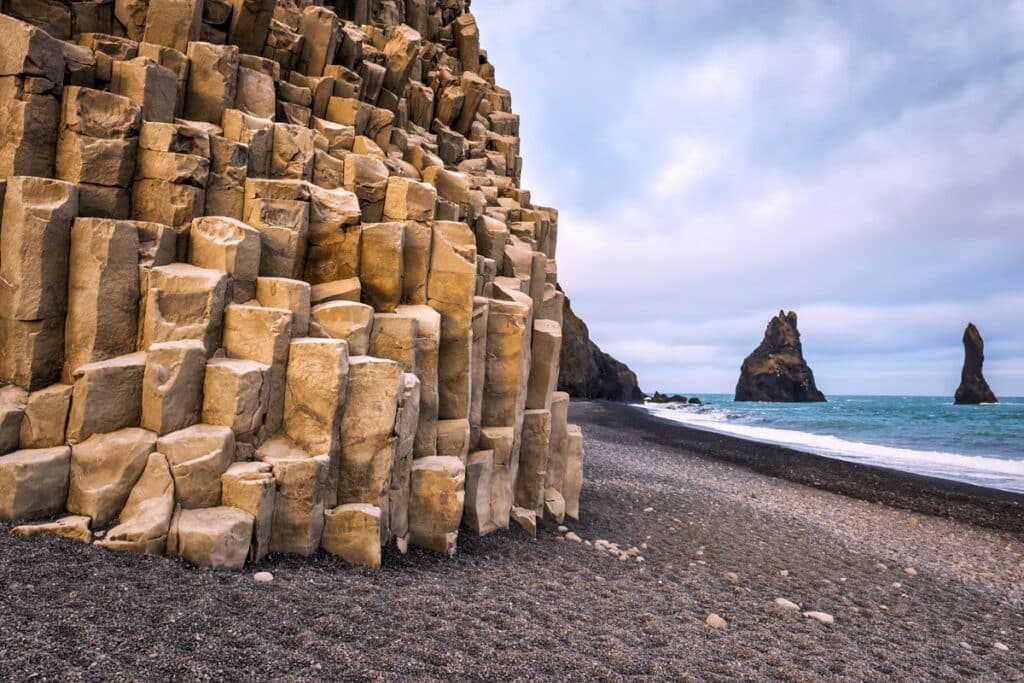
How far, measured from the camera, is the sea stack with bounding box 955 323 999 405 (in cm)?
12812

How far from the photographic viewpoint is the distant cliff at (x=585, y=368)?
2992 inches

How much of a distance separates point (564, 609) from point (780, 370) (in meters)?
141

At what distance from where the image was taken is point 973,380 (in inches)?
5084

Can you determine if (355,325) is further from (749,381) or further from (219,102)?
(749,381)

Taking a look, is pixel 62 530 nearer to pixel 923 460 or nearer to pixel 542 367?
pixel 542 367

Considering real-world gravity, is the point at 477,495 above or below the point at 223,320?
below

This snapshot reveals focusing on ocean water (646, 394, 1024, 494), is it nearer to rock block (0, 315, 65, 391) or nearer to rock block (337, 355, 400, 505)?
rock block (337, 355, 400, 505)

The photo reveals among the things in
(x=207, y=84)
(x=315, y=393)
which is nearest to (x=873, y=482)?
(x=315, y=393)

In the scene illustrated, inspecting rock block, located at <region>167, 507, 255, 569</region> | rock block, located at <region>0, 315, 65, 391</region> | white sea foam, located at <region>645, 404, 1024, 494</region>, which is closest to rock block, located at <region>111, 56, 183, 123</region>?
rock block, located at <region>0, 315, 65, 391</region>

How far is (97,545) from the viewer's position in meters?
7.00

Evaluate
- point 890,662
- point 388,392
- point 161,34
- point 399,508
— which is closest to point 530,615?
point 399,508

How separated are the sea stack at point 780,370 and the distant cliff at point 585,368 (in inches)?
2240

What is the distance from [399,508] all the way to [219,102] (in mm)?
8533

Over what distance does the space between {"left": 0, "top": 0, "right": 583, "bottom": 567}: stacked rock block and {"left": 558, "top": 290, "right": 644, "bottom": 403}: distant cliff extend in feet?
182
